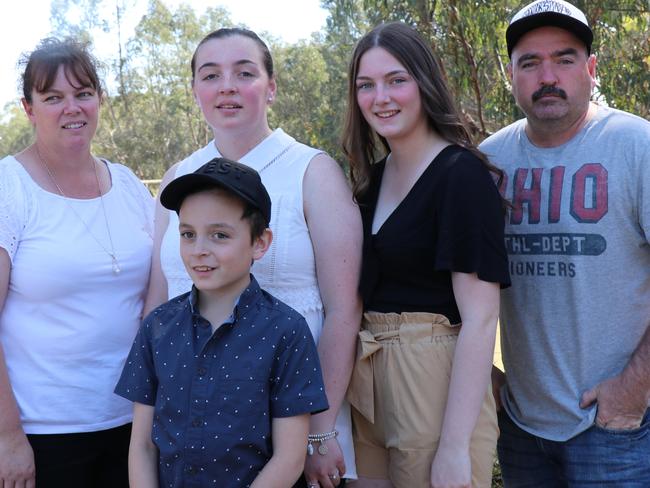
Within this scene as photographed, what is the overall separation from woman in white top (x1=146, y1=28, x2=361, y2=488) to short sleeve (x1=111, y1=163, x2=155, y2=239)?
370mm

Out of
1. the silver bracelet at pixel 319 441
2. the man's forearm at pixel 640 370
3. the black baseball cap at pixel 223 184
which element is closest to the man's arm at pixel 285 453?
the silver bracelet at pixel 319 441

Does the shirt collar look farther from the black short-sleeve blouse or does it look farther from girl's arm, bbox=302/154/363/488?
the black short-sleeve blouse

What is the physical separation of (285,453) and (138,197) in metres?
1.33

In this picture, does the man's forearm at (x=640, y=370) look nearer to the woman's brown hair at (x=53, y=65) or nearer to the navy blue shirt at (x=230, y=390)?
the navy blue shirt at (x=230, y=390)

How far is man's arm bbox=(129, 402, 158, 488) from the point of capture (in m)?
2.23

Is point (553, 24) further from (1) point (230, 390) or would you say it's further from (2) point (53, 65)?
(2) point (53, 65)

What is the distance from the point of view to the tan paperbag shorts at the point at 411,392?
2354 millimetres

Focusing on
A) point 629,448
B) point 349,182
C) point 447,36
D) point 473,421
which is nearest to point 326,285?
point 349,182

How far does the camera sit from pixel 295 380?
7.06 feet

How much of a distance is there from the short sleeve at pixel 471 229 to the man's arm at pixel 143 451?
938 millimetres

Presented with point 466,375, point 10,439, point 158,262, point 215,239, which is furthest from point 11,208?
point 466,375

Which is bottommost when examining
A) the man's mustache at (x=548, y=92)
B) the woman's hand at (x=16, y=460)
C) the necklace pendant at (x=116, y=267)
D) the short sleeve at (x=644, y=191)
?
the woman's hand at (x=16, y=460)

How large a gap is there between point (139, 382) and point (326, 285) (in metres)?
0.63

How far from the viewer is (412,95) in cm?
244
